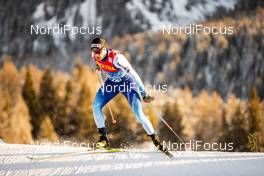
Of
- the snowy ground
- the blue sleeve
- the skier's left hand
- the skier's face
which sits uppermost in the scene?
the skier's face

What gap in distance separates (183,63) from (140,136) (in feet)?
271

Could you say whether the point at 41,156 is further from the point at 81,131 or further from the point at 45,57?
the point at 45,57

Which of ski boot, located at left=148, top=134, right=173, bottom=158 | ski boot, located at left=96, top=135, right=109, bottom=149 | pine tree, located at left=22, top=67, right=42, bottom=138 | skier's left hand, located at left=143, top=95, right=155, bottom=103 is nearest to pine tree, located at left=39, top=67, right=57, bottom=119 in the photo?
pine tree, located at left=22, top=67, right=42, bottom=138

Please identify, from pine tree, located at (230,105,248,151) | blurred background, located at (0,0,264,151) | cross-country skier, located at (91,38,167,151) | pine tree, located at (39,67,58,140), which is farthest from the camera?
blurred background, located at (0,0,264,151)

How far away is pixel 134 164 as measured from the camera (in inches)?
233

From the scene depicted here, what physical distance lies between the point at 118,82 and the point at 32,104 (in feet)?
102

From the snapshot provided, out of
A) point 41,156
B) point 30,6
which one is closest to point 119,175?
point 41,156

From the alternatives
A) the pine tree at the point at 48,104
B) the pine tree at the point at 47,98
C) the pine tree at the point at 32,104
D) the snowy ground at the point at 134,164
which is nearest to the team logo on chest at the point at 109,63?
the snowy ground at the point at 134,164

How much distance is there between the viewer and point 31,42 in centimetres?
10281

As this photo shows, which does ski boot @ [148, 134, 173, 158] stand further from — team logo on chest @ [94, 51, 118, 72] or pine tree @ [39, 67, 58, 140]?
pine tree @ [39, 67, 58, 140]

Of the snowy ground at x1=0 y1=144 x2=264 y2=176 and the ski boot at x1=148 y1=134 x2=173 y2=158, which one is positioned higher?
the ski boot at x1=148 y1=134 x2=173 y2=158

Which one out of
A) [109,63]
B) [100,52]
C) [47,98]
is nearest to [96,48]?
[100,52]

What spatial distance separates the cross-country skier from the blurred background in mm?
12913

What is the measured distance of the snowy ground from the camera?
18.2ft
